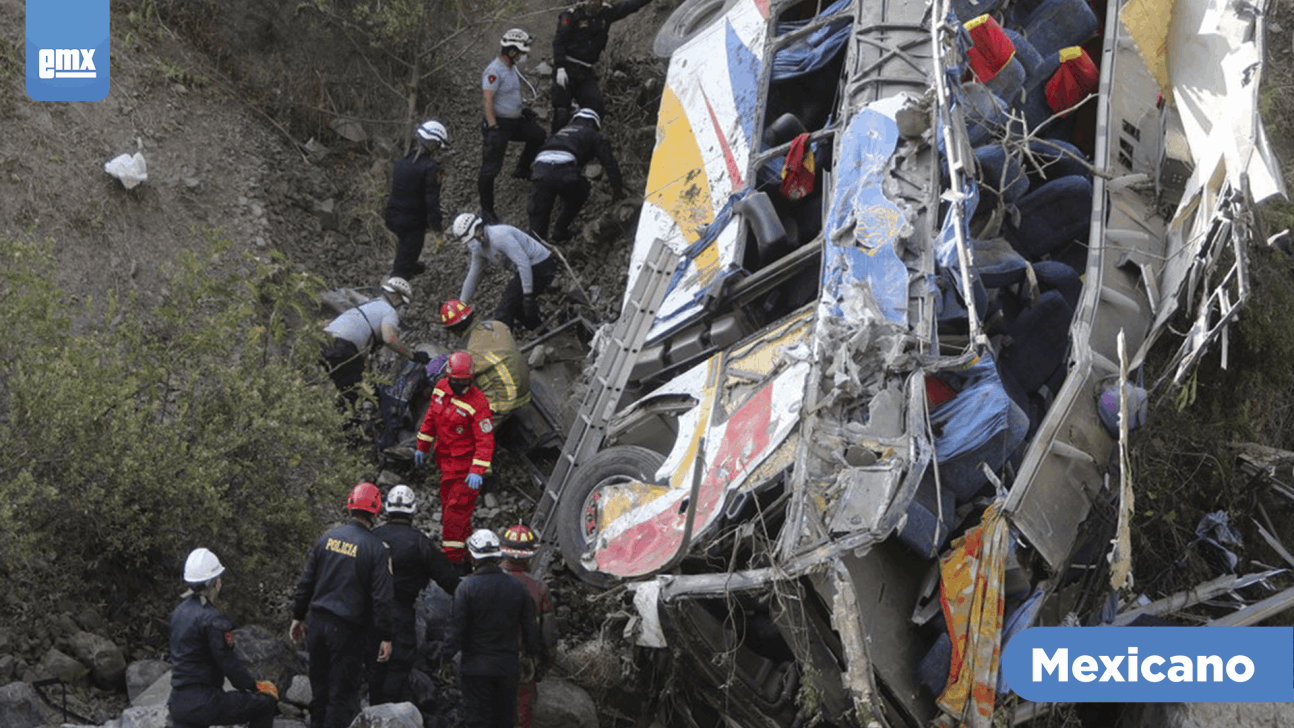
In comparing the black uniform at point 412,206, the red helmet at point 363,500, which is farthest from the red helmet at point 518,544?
the black uniform at point 412,206

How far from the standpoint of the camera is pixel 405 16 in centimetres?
1244

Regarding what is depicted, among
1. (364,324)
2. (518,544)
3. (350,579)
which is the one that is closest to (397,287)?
(364,324)

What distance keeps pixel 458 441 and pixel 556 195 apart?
2.85 meters

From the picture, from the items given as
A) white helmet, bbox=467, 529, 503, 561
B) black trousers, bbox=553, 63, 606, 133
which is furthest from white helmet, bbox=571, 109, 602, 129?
white helmet, bbox=467, 529, 503, 561

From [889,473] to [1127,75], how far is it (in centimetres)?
400

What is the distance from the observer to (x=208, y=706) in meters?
6.96

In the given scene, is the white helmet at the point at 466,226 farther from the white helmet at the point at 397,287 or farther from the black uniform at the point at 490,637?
the black uniform at the point at 490,637

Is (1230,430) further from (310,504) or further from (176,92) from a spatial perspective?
(176,92)

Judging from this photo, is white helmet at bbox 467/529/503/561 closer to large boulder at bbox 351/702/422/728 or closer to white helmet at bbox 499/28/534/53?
large boulder at bbox 351/702/422/728

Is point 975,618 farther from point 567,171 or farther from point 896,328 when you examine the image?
point 567,171

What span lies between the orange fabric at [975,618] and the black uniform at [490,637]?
2133 millimetres

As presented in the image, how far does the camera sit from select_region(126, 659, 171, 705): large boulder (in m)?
7.83

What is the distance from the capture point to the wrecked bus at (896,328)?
6742mm

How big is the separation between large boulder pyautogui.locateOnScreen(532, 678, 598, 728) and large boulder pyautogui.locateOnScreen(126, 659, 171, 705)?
1892 millimetres
